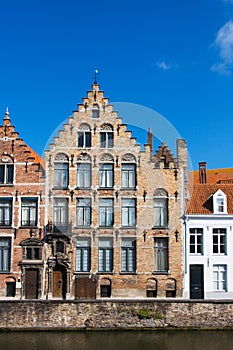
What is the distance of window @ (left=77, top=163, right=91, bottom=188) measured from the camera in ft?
94.7

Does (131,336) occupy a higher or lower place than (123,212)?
lower

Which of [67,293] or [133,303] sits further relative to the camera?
[67,293]

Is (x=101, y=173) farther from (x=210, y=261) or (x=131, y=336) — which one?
(x=131, y=336)

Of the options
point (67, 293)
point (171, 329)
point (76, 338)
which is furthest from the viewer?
point (67, 293)

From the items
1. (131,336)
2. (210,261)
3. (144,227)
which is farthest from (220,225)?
(131,336)

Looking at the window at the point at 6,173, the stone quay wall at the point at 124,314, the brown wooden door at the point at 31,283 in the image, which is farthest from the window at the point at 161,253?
the window at the point at 6,173

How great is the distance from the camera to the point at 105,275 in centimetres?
2808

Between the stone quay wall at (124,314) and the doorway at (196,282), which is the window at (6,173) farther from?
the doorway at (196,282)

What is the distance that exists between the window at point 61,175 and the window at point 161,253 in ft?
19.2

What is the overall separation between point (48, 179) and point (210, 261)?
9.72 metres

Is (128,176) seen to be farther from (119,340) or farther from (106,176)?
(119,340)

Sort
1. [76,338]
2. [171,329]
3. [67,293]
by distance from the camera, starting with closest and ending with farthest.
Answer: [76,338] → [171,329] → [67,293]

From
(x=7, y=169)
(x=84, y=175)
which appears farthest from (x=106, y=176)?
(x=7, y=169)

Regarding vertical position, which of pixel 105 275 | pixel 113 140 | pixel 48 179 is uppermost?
pixel 113 140
